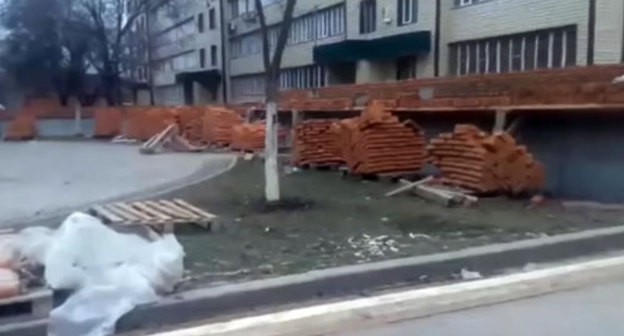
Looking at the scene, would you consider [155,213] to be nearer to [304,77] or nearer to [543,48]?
[543,48]

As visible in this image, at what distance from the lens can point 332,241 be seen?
27.9 feet

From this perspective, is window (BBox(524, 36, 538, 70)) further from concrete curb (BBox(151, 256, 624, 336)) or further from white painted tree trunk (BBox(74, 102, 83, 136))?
white painted tree trunk (BBox(74, 102, 83, 136))

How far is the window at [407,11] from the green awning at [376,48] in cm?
85

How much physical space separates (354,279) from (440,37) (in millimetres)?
24342

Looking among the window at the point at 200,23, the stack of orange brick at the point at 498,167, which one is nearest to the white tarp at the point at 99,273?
the stack of orange brick at the point at 498,167

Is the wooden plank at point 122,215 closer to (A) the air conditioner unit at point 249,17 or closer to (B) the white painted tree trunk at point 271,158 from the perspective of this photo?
(B) the white painted tree trunk at point 271,158

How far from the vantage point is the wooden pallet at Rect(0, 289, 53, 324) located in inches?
212

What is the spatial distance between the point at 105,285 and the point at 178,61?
7372 cm

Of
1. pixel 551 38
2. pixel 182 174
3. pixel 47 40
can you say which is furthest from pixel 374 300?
pixel 47 40

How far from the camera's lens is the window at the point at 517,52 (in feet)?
77.4

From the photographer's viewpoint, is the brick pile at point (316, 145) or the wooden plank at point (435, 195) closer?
the wooden plank at point (435, 195)

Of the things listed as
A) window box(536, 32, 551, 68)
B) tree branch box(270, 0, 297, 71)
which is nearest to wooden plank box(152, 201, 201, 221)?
tree branch box(270, 0, 297, 71)

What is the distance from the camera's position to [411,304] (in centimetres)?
573

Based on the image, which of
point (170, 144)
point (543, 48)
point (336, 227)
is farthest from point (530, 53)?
point (336, 227)
